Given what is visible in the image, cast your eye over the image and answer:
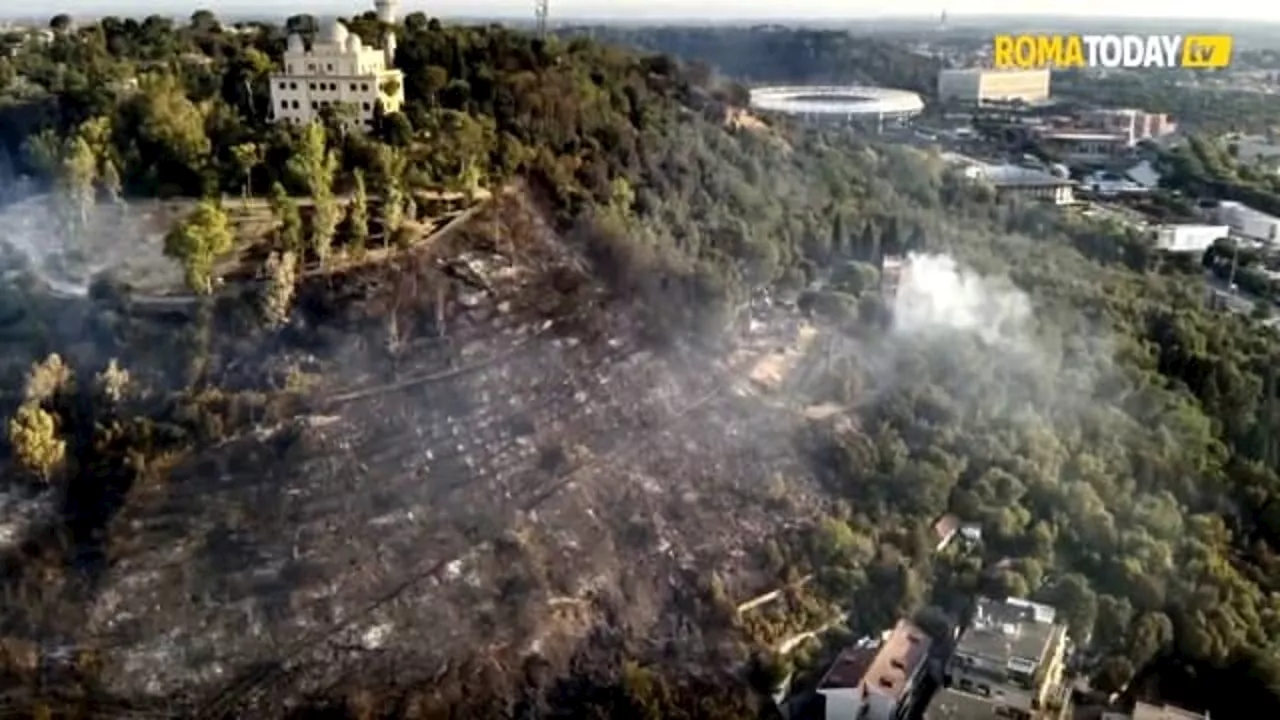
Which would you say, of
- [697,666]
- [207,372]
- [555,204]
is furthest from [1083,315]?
[207,372]

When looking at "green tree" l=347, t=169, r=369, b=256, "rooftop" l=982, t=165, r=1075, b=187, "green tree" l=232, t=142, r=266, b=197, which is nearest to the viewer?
"green tree" l=347, t=169, r=369, b=256

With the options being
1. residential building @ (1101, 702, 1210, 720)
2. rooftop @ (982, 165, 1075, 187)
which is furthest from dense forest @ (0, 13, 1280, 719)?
rooftop @ (982, 165, 1075, 187)

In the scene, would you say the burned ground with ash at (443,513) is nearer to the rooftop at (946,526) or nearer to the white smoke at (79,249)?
the rooftop at (946,526)

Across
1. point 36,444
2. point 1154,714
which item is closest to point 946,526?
point 1154,714

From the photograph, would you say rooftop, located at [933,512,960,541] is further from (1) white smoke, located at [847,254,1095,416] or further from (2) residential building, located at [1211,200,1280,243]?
(2) residential building, located at [1211,200,1280,243]

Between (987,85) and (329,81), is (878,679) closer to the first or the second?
(329,81)
